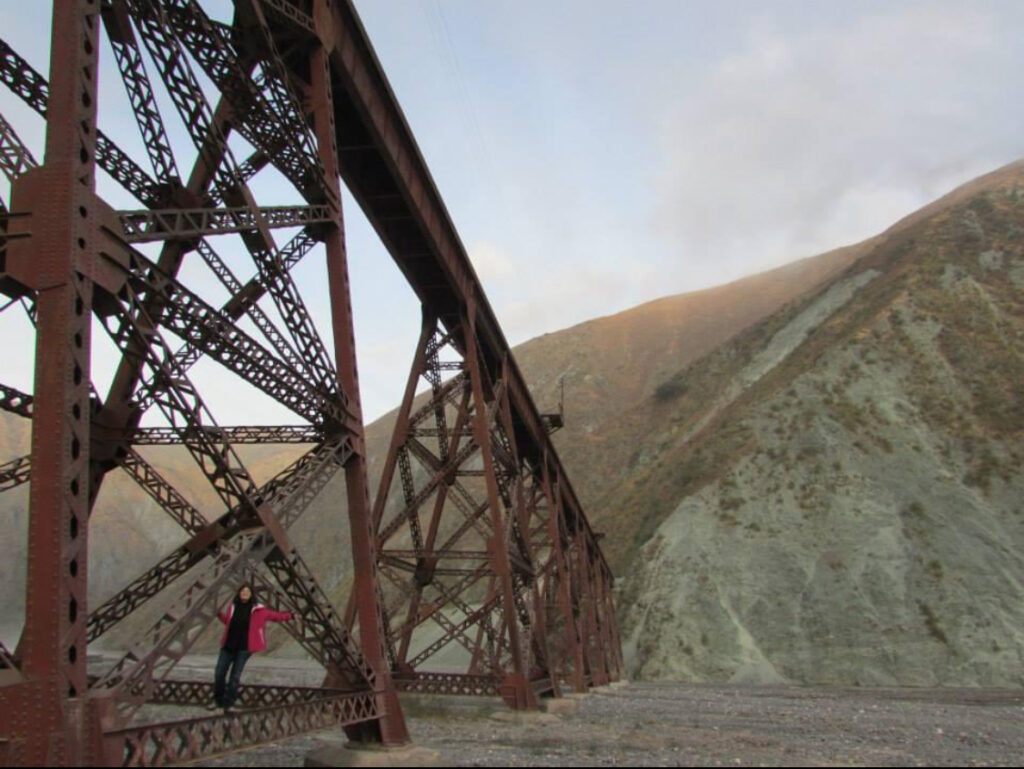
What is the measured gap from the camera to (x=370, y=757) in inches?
280

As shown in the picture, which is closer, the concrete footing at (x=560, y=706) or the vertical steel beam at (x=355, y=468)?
the vertical steel beam at (x=355, y=468)

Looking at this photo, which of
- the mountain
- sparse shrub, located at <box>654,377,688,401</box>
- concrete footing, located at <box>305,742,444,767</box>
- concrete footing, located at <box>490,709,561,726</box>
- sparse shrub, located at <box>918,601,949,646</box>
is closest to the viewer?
concrete footing, located at <box>305,742,444,767</box>

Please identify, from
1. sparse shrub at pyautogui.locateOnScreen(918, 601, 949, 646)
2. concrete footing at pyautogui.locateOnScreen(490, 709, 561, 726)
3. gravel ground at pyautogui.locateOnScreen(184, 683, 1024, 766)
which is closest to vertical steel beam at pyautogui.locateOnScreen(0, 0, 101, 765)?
gravel ground at pyautogui.locateOnScreen(184, 683, 1024, 766)

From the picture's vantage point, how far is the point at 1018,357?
4247 centimetres

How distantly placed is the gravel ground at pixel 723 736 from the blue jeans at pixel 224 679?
4.37 feet

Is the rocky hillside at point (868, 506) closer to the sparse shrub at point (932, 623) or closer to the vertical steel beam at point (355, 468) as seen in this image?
the sparse shrub at point (932, 623)

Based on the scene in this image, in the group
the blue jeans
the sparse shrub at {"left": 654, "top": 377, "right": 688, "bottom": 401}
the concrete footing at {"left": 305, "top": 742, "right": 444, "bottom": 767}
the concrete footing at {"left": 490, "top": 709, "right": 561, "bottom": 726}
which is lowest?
the concrete footing at {"left": 490, "top": 709, "right": 561, "bottom": 726}

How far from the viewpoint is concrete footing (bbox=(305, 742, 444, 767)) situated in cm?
704

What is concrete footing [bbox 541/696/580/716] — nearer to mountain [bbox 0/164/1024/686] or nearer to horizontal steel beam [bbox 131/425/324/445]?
horizontal steel beam [bbox 131/425/324/445]

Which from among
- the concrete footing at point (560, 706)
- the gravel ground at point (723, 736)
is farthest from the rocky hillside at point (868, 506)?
the concrete footing at point (560, 706)

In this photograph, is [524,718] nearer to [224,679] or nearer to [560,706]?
[560,706]

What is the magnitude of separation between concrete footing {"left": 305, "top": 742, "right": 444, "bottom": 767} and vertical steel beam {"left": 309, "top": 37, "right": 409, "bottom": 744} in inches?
6.4

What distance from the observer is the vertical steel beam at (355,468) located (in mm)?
7583

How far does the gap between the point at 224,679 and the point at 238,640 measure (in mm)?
343
